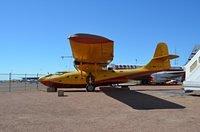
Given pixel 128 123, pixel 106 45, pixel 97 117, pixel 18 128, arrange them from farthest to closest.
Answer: pixel 106 45
pixel 97 117
pixel 128 123
pixel 18 128

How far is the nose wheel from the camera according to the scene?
1175 inches

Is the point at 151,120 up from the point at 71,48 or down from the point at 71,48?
down

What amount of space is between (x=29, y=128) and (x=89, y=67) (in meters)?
19.9

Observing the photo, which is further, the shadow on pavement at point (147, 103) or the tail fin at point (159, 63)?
the tail fin at point (159, 63)

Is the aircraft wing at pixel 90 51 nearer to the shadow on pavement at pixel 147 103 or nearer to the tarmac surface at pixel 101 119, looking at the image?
the shadow on pavement at pixel 147 103

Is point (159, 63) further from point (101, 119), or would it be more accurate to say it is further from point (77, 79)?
point (101, 119)

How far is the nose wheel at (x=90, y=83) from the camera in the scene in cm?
2984

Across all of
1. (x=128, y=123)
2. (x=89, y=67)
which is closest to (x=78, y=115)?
(x=128, y=123)

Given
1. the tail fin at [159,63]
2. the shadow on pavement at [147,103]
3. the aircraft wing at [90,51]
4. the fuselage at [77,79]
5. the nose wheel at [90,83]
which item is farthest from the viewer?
the tail fin at [159,63]

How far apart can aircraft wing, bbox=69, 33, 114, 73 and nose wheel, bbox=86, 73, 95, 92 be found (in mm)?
496

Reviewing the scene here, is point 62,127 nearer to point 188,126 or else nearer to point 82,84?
point 188,126

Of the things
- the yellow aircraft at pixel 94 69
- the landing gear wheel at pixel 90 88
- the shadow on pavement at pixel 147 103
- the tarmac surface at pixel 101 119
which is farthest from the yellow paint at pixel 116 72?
the tarmac surface at pixel 101 119

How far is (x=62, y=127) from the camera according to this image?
10.8 meters

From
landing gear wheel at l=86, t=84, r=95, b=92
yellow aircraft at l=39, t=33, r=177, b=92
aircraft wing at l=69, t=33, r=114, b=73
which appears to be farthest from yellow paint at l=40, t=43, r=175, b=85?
landing gear wheel at l=86, t=84, r=95, b=92
